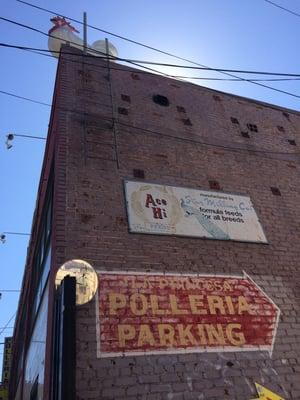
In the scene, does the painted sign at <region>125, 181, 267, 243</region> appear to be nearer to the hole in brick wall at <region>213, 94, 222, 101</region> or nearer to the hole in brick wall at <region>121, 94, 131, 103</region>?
the hole in brick wall at <region>121, 94, 131, 103</region>

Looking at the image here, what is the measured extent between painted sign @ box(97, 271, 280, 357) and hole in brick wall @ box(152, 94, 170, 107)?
4.90 m

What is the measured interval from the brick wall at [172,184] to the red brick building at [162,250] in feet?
0.07

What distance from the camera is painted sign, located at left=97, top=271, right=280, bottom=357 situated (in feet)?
16.5

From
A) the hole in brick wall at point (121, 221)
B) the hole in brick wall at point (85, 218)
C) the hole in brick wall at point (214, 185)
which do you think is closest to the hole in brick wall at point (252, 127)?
the hole in brick wall at point (214, 185)

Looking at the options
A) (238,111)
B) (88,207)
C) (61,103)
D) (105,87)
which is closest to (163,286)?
(88,207)

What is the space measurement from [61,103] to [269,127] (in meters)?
5.98

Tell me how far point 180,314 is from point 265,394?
1600 mm

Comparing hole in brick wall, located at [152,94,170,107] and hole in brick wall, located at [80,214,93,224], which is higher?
hole in brick wall, located at [152,94,170,107]

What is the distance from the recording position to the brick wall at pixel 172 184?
4859 millimetres

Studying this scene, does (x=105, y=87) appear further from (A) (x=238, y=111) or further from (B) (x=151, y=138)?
(A) (x=238, y=111)

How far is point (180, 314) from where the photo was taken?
5.46m

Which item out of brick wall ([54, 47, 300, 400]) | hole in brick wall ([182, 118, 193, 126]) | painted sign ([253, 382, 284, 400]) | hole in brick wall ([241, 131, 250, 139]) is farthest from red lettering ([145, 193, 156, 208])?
hole in brick wall ([241, 131, 250, 139])

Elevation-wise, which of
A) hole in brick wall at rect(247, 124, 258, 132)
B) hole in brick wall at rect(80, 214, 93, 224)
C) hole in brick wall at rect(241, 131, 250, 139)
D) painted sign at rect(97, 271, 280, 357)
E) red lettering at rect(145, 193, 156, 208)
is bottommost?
painted sign at rect(97, 271, 280, 357)

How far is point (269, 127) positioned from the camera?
1034 cm
